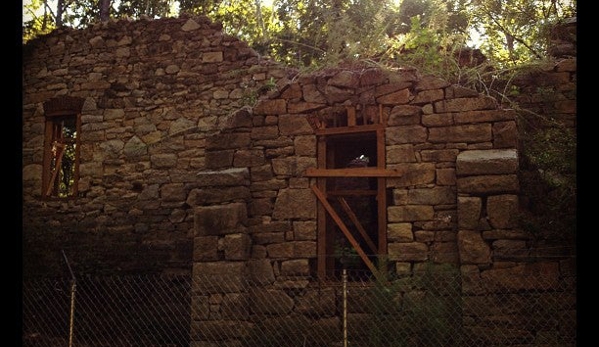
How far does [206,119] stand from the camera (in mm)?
8992

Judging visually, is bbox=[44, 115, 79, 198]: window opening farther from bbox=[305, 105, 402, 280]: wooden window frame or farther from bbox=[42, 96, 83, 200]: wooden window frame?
bbox=[305, 105, 402, 280]: wooden window frame

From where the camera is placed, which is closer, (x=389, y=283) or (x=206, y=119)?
(x=389, y=283)

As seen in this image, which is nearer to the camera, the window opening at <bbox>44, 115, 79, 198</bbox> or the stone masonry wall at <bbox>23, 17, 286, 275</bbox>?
the stone masonry wall at <bbox>23, 17, 286, 275</bbox>

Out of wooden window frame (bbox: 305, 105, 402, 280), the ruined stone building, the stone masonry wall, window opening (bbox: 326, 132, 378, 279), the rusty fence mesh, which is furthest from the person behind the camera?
the stone masonry wall

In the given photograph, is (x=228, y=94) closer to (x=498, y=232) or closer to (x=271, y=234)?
(x=271, y=234)

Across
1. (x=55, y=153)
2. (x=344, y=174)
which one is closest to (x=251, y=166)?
(x=344, y=174)

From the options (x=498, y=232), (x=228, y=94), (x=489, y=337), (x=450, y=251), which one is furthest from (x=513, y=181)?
(x=228, y=94)

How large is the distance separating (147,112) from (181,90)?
2.44 ft

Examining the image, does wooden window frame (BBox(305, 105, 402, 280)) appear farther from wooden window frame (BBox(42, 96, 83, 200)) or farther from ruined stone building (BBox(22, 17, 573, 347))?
wooden window frame (BBox(42, 96, 83, 200))

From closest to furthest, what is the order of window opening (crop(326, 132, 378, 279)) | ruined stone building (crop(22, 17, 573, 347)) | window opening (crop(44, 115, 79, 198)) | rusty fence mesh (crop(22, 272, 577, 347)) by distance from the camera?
rusty fence mesh (crop(22, 272, 577, 347)) < ruined stone building (crop(22, 17, 573, 347)) < window opening (crop(326, 132, 378, 279)) < window opening (crop(44, 115, 79, 198))

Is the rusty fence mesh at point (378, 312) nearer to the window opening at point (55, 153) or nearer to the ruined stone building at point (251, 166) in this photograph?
the ruined stone building at point (251, 166)

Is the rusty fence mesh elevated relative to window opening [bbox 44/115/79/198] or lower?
lower

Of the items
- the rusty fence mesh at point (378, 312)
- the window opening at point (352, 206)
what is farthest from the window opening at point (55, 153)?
the window opening at point (352, 206)

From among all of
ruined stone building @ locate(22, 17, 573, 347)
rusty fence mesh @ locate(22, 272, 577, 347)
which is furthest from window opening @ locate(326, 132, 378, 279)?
rusty fence mesh @ locate(22, 272, 577, 347)
